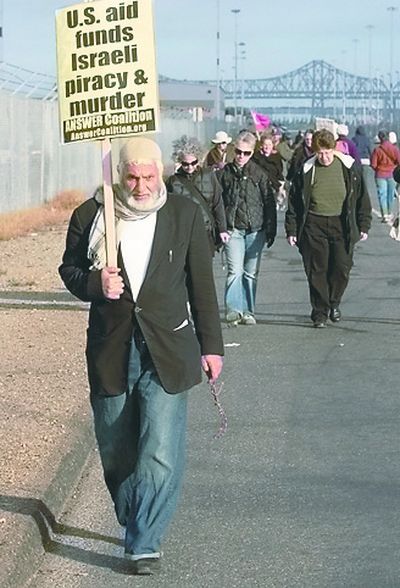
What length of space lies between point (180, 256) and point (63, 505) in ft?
6.29

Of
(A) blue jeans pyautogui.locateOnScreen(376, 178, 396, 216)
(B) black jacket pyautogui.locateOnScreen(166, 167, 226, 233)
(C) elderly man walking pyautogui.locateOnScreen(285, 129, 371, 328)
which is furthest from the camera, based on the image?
(A) blue jeans pyautogui.locateOnScreen(376, 178, 396, 216)

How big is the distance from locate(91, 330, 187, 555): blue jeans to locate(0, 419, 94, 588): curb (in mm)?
459

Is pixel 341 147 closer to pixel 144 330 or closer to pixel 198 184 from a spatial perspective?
pixel 198 184

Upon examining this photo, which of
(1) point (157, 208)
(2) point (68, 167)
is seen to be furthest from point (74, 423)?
(2) point (68, 167)

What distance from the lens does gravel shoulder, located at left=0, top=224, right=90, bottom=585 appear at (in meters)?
7.87

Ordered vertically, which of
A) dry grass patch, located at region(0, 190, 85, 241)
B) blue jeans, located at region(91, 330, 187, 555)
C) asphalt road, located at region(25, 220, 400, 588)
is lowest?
dry grass patch, located at region(0, 190, 85, 241)

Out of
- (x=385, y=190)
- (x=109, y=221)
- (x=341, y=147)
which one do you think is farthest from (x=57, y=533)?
(x=385, y=190)

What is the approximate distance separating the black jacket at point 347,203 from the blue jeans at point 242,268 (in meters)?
0.51

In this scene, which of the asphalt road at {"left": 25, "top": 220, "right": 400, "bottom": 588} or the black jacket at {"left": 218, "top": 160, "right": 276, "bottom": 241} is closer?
the asphalt road at {"left": 25, "top": 220, "right": 400, "bottom": 588}

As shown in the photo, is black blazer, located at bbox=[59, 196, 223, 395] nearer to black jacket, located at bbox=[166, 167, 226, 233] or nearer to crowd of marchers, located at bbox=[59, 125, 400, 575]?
crowd of marchers, located at bbox=[59, 125, 400, 575]

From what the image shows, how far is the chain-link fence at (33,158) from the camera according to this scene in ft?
99.9

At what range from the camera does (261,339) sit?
45.8 ft

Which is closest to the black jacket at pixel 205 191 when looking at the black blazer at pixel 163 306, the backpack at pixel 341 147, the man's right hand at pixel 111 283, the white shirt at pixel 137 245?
the backpack at pixel 341 147

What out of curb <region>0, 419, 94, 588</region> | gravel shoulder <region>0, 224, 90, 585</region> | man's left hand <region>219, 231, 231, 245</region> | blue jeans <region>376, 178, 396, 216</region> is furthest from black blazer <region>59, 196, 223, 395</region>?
blue jeans <region>376, 178, 396, 216</region>
